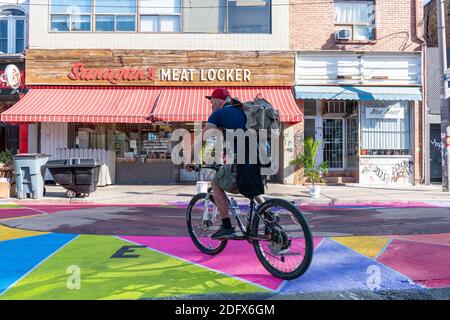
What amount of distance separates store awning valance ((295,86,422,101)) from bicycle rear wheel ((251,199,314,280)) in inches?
419

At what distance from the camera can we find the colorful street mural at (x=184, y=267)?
3674mm

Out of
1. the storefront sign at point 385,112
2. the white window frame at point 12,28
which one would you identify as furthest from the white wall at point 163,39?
the storefront sign at point 385,112

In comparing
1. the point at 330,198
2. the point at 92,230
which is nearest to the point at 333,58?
the point at 330,198

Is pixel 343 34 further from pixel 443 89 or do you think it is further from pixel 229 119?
pixel 229 119

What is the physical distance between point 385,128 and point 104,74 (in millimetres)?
10481

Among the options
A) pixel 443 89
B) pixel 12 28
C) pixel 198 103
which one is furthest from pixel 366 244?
pixel 12 28

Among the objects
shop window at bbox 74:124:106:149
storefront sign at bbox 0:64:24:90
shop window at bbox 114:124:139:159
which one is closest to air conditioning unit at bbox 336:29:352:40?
shop window at bbox 114:124:139:159

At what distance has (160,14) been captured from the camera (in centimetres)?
1486

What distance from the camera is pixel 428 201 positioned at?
1069 cm

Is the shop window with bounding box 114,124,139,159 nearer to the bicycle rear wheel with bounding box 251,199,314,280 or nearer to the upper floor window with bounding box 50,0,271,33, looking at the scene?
the upper floor window with bounding box 50,0,271,33

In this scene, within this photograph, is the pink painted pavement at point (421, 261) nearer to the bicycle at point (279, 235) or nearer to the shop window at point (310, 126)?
the bicycle at point (279, 235)

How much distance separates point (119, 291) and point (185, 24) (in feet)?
42.0

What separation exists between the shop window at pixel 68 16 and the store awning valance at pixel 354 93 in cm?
825

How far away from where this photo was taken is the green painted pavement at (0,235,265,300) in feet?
11.7
